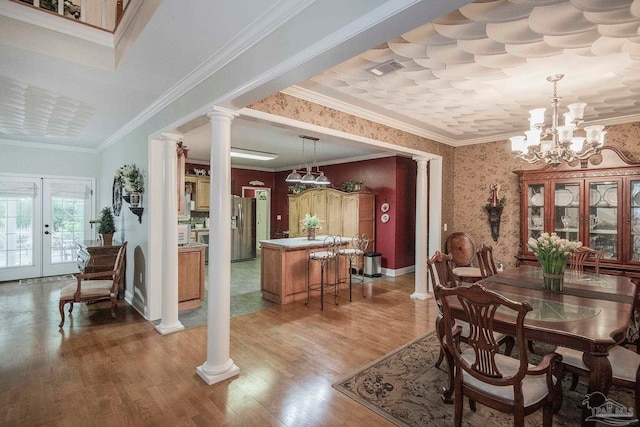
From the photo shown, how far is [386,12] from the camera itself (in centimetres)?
138

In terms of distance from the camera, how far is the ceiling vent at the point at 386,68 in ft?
8.74

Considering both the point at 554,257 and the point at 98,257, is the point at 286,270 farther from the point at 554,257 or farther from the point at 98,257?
the point at 554,257

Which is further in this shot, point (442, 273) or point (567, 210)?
point (567, 210)

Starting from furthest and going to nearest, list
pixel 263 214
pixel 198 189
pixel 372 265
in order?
pixel 263 214
pixel 198 189
pixel 372 265

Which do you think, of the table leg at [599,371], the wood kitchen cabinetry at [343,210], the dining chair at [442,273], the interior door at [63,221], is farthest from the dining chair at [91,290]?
the table leg at [599,371]

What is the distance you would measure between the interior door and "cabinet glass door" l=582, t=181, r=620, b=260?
8.77 metres

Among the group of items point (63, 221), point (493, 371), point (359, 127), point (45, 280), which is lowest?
point (45, 280)

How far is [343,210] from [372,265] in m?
1.33

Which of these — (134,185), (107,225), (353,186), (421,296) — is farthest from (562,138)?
(107,225)

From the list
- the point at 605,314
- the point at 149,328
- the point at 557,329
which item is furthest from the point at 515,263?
the point at 149,328

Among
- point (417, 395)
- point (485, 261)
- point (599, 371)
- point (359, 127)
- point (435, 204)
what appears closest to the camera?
point (599, 371)

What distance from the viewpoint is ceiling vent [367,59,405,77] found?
2664 millimetres

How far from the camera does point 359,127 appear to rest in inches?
154

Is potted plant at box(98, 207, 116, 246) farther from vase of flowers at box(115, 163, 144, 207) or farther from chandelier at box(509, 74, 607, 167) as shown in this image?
chandelier at box(509, 74, 607, 167)
